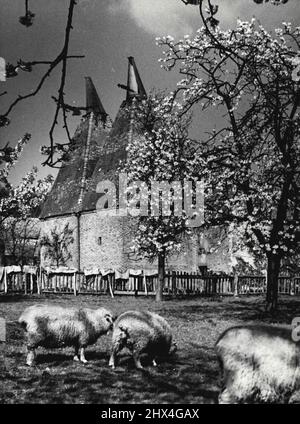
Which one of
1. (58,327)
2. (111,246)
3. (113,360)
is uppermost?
(111,246)

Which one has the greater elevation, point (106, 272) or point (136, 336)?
point (136, 336)

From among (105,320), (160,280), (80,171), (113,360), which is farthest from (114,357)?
(80,171)

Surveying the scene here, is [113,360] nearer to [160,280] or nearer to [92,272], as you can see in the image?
[160,280]

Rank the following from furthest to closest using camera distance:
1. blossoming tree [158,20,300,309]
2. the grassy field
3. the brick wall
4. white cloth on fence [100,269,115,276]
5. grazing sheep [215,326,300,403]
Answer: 1. the brick wall
2. white cloth on fence [100,269,115,276]
3. blossoming tree [158,20,300,309]
4. the grassy field
5. grazing sheep [215,326,300,403]

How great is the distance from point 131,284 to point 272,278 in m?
12.4

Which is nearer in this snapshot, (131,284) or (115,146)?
(131,284)

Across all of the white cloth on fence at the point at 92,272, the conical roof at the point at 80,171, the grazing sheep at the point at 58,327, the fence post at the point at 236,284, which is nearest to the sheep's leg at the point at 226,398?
the grazing sheep at the point at 58,327

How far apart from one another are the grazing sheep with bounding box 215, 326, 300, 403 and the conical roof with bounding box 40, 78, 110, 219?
34.9 meters

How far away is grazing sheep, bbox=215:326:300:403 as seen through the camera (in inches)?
208

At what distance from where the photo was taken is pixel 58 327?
28.3 ft

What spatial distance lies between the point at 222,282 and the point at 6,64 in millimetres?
27567

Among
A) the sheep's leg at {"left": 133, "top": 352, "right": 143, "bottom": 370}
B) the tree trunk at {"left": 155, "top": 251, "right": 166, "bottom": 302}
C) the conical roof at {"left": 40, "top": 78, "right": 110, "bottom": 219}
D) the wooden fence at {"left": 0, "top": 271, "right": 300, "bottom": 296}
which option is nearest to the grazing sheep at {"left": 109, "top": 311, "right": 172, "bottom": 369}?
the sheep's leg at {"left": 133, "top": 352, "right": 143, "bottom": 370}

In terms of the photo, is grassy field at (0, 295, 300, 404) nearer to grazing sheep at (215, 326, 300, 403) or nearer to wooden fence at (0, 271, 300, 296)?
grazing sheep at (215, 326, 300, 403)
